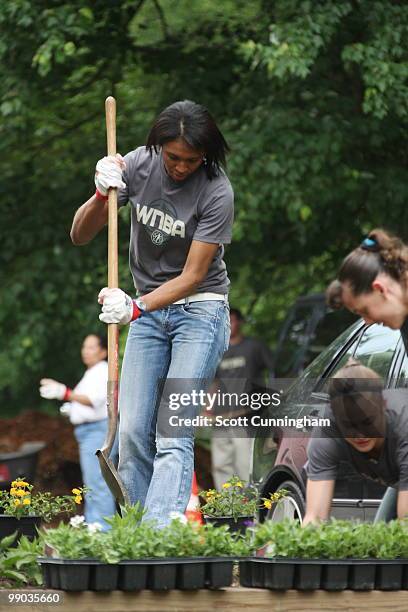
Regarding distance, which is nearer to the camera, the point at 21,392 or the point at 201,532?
the point at 201,532

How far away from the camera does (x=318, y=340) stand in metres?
13.6

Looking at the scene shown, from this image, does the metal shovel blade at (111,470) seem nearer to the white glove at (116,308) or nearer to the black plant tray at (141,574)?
the white glove at (116,308)

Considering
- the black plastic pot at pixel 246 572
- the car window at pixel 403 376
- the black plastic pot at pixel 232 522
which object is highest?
the car window at pixel 403 376

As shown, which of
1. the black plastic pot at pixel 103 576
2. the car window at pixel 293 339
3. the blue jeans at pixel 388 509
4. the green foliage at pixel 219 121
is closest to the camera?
the black plastic pot at pixel 103 576

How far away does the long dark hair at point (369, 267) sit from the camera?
464 centimetres

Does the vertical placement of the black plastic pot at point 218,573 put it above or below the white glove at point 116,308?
below

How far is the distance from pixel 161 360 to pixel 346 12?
20.5 ft

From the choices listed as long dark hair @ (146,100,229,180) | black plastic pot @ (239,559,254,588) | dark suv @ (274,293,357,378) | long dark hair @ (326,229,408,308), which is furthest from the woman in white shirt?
long dark hair @ (326,229,408,308)

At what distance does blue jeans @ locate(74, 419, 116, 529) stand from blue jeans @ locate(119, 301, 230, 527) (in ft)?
12.4

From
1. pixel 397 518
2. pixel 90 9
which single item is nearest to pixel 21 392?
pixel 90 9

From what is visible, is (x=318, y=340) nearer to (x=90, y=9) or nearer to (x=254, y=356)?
(x=254, y=356)

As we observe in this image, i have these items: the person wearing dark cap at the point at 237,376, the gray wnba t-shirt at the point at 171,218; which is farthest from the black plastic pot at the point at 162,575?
the person wearing dark cap at the point at 237,376

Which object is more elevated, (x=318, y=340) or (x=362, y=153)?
(x=362, y=153)

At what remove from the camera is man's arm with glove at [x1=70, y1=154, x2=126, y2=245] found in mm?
5746
